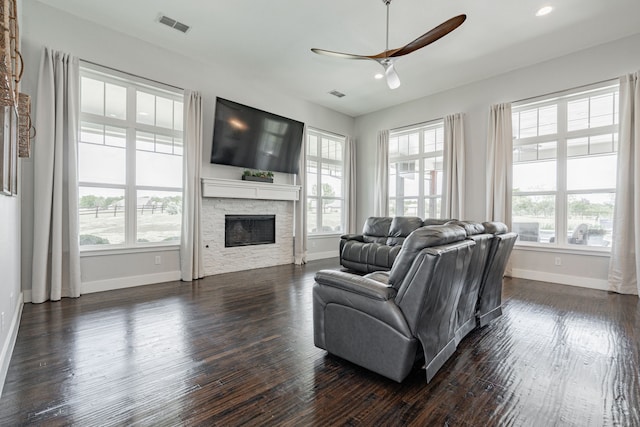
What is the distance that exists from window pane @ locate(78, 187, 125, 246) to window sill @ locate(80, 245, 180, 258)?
0.12 m

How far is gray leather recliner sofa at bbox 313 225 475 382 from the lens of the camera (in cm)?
184

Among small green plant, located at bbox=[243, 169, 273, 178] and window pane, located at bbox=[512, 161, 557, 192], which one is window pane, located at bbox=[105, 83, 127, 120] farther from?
window pane, located at bbox=[512, 161, 557, 192]

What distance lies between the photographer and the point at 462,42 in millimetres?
4363

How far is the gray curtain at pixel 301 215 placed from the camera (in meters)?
6.42

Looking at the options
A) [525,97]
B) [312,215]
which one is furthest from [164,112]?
[525,97]

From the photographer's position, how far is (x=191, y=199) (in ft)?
15.7

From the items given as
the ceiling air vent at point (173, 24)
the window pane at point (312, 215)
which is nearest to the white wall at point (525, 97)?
the window pane at point (312, 215)

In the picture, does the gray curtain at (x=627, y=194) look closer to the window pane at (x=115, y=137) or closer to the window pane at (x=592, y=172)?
the window pane at (x=592, y=172)

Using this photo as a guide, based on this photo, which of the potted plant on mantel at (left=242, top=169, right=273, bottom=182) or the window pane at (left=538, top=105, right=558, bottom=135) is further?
the potted plant on mantel at (left=242, top=169, right=273, bottom=182)

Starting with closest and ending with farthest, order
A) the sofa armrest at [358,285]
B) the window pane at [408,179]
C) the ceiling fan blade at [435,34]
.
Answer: the sofa armrest at [358,285], the ceiling fan blade at [435,34], the window pane at [408,179]

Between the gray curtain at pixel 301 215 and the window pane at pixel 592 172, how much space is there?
464cm

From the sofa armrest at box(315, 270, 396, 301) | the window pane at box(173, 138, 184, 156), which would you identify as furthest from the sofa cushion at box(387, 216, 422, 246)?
the window pane at box(173, 138, 184, 156)

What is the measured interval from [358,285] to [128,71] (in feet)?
14.7

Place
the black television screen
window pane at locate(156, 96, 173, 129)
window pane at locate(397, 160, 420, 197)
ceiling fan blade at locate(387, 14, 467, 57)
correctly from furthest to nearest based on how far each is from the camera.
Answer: window pane at locate(397, 160, 420, 197), the black television screen, window pane at locate(156, 96, 173, 129), ceiling fan blade at locate(387, 14, 467, 57)
